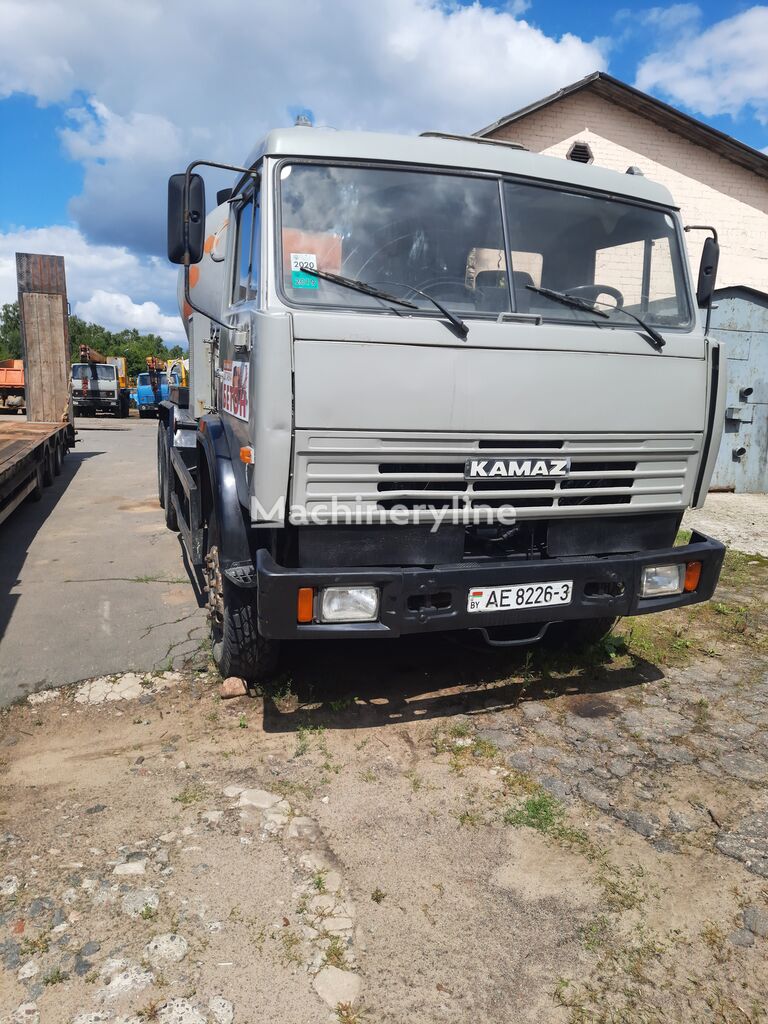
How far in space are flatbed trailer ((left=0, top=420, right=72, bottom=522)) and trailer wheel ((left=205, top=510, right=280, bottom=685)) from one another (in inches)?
136

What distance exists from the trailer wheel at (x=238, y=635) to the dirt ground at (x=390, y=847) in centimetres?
18

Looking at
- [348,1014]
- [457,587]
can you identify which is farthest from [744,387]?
[348,1014]

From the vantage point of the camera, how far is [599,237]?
3.75 metres

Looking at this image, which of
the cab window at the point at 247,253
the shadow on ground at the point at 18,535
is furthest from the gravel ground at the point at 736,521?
the shadow on ground at the point at 18,535

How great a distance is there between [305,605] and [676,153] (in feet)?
36.7

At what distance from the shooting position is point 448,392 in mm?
3062

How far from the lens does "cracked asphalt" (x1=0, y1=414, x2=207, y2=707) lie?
171 inches

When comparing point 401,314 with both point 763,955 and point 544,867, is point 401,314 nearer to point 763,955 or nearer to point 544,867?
point 544,867

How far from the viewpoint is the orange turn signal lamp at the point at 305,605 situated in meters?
3.03

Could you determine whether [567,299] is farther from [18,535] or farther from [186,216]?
[18,535]

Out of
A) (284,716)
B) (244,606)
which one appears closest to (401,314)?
(244,606)

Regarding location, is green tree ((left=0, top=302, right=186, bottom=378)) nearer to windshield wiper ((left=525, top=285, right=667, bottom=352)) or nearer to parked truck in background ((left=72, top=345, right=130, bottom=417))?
parked truck in background ((left=72, top=345, right=130, bottom=417))

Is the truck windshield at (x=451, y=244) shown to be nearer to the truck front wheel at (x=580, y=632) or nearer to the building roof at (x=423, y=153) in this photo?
the building roof at (x=423, y=153)

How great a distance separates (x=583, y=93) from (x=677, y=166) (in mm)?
1876
